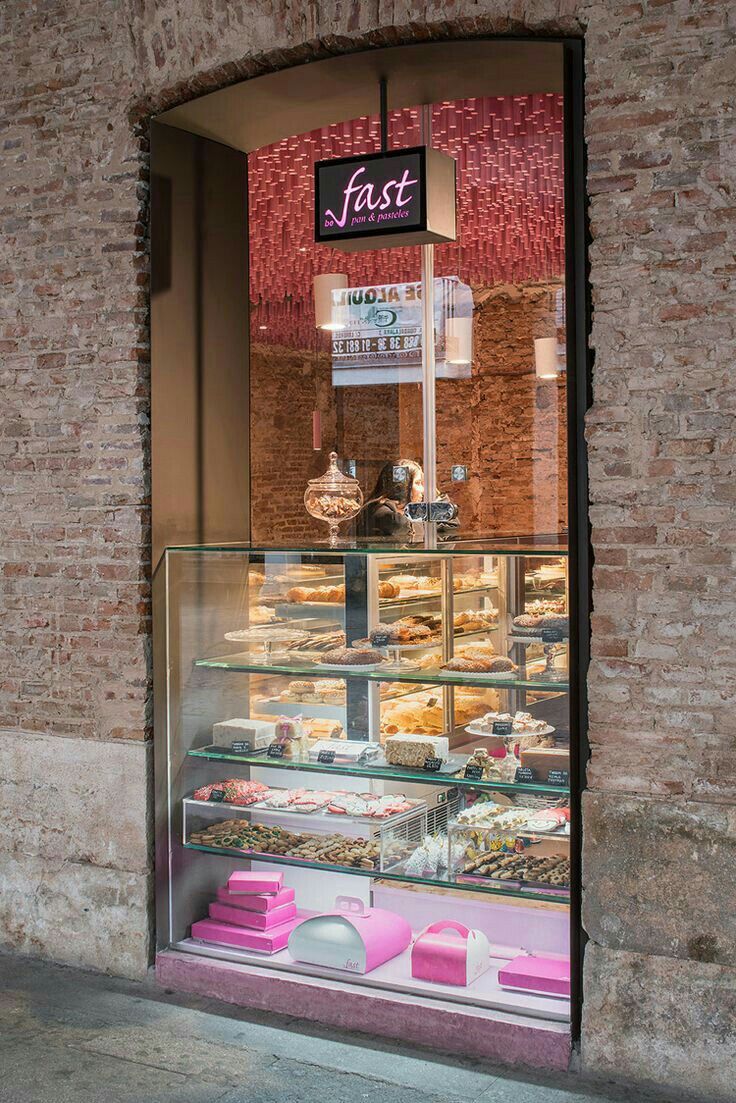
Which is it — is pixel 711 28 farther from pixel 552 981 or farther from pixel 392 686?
pixel 552 981

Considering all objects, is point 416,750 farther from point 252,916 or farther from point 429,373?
point 429,373

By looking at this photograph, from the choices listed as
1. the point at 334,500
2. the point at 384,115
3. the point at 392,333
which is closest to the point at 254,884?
the point at 334,500

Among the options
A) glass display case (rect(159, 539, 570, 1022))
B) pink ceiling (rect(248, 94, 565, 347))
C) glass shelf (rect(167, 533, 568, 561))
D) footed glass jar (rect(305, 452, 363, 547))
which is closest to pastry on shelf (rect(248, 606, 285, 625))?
glass display case (rect(159, 539, 570, 1022))

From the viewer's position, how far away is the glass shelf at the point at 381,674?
13.4 ft

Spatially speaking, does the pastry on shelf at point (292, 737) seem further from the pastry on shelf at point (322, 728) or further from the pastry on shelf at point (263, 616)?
the pastry on shelf at point (263, 616)

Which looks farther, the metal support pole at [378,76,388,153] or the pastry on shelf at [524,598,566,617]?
the metal support pole at [378,76,388,153]

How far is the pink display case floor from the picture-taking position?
3.91m

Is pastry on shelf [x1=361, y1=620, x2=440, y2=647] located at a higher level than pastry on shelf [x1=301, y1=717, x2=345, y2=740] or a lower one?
higher

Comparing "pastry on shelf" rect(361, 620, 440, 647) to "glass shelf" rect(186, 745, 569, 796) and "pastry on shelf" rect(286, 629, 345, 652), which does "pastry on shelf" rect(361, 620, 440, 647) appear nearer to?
"pastry on shelf" rect(286, 629, 345, 652)

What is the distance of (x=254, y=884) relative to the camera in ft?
15.8

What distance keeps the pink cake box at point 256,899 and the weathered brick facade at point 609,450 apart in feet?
1.15

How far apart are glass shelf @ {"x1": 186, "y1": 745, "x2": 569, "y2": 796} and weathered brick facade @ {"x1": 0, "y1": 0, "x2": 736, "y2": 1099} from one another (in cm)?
26

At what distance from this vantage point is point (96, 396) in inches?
189

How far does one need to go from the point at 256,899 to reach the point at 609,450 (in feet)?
7.77
